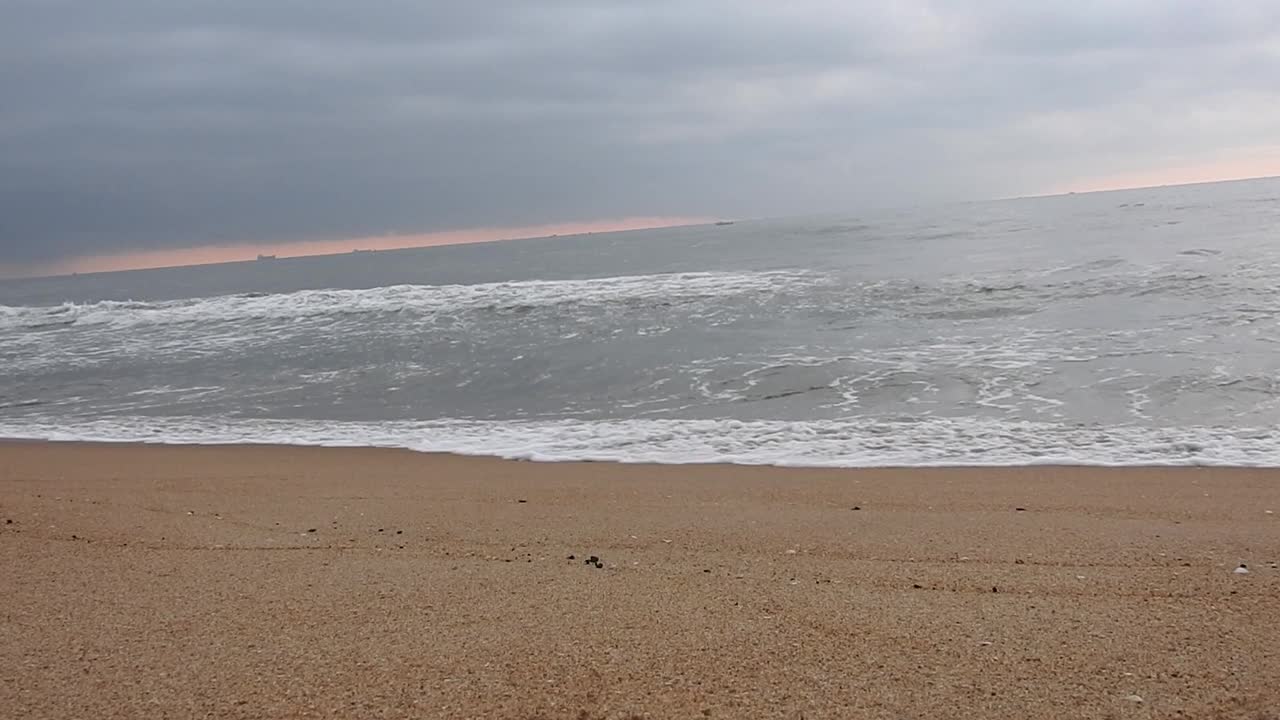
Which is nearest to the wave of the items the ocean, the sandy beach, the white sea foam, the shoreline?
the ocean

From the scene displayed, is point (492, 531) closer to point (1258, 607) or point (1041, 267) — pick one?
point (1258, 607)

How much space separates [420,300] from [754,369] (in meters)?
15.8

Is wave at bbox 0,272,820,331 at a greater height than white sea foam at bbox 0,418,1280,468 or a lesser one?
greater

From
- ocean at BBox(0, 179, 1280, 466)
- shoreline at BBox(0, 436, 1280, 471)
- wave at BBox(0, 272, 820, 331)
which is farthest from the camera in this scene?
wave at BBox(0, 272, 820, 331)

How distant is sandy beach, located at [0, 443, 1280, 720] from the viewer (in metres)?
2.53

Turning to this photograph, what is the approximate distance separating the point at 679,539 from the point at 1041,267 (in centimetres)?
2017

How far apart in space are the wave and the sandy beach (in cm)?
1597

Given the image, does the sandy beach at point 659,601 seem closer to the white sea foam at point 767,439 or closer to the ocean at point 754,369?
the white sea foam at point 767,439

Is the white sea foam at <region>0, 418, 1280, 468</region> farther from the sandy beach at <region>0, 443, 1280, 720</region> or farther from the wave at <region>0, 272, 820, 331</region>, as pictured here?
the wave at <region>0, 272, 820, 331</region>

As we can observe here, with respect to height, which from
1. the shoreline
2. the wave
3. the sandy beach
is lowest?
the shoreline

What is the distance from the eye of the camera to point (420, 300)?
977 inches

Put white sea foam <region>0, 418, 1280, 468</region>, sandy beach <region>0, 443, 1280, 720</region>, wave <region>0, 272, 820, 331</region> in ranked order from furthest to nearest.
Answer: wave <region>0, 272, 820, 331</region> → white sea foam <region>0, 418, 1280, 468</region> → sandy beach <region>0, 443, 1280, 720</region>

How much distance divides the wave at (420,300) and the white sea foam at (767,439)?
457 inches

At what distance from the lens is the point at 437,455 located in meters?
8.15
